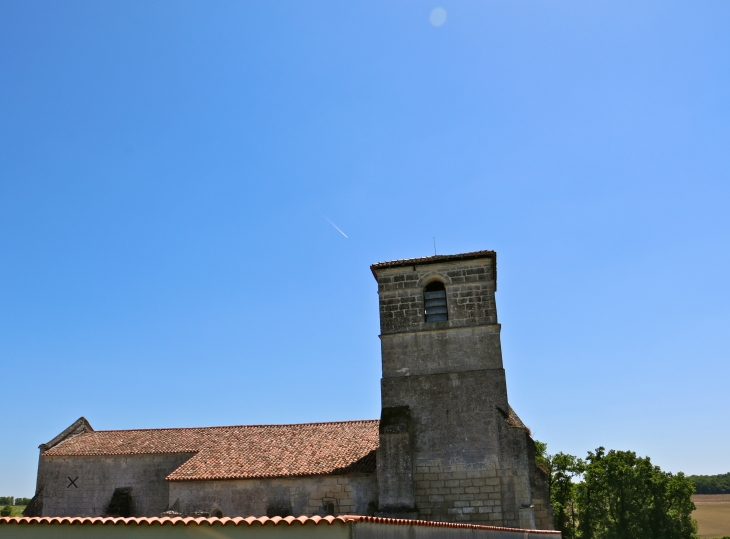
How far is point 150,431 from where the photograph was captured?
24.9 m

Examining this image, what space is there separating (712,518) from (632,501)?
26.8 meters

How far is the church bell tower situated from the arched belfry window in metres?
0.03

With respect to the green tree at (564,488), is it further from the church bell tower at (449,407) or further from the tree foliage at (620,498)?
the church bell tower at (449,407)

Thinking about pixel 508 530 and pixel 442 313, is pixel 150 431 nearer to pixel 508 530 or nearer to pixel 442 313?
pixel 442 313

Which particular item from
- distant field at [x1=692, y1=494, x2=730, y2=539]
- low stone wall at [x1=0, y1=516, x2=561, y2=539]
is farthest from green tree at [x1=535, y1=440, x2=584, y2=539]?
low stone wall at [x1=0, y1=516, x2=561, y2=539]

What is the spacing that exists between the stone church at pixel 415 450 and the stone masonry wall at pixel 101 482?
0.09 m

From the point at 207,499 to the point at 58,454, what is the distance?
26.4ft

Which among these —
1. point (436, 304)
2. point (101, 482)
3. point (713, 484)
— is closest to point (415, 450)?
point (436, 304)

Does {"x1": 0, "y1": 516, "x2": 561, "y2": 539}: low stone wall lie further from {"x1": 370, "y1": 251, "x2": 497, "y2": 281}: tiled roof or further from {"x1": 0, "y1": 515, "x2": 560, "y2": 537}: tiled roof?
{"x1": 370, "y1": 251, "x2": 497, "y2": 281}: tiled roof

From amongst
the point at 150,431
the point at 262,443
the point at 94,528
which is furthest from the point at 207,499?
the point at 94,528

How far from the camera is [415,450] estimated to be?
56.9 feet

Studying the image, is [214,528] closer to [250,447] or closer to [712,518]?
[250,447]

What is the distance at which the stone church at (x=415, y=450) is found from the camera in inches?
652

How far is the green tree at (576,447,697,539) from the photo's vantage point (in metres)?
34.8
